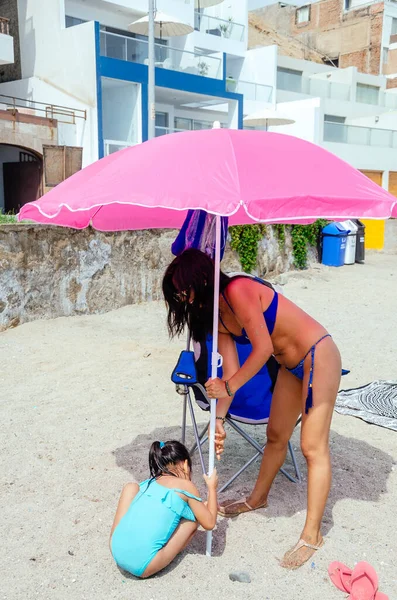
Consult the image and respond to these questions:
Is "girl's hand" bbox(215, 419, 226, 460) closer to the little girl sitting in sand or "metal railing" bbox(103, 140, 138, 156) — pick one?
the little girl sitting in sand

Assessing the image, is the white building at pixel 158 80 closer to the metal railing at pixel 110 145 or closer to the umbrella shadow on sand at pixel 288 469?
the metal railing at pixel 110 145

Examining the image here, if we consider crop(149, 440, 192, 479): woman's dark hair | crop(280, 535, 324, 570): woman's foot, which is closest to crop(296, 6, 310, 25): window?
crop(149, 440, 192, 479): woman's dark hair

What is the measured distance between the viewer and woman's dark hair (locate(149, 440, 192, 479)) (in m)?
2.85

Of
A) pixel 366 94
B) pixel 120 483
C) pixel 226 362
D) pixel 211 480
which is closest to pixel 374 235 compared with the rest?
pixel 120 483

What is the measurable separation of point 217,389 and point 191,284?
1.69ft

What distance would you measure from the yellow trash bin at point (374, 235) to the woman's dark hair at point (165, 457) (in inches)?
622

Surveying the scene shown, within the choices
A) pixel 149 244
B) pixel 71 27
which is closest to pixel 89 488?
pixel 149 244

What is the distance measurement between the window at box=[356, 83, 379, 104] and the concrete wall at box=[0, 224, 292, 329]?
30.7m

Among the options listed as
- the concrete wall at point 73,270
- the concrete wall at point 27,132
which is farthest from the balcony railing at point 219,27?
the concrete wall at point 73,270

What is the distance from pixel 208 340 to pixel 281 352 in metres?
0.62

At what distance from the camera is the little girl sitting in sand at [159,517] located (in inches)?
104

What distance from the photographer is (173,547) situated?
8.90 feet

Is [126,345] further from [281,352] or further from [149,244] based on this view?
[281,352]

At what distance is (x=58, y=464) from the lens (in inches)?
153
